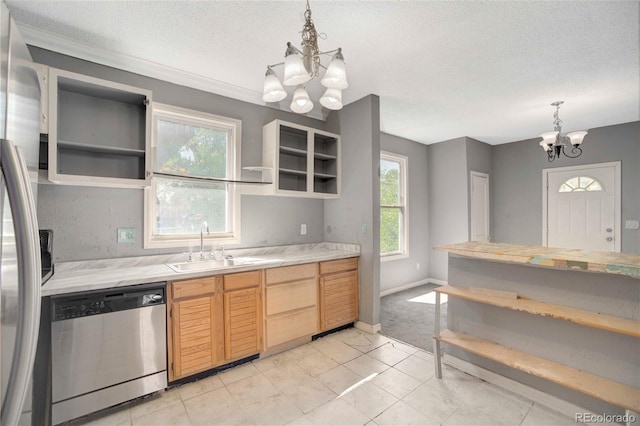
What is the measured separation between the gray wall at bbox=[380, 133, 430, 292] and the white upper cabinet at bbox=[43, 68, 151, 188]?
3506mm

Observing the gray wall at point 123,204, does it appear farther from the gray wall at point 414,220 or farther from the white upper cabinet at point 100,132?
the gray wall at point 414,220

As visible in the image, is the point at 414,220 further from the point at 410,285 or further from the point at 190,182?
the point at 190,182

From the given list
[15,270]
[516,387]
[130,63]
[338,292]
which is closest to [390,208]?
[338,292]

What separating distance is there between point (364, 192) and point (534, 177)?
3.82 meters

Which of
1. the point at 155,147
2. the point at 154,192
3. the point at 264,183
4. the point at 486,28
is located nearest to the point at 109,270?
the point at 154,192

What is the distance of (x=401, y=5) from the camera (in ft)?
6.10

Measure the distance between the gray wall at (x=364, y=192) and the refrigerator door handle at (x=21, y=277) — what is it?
2.78 metres

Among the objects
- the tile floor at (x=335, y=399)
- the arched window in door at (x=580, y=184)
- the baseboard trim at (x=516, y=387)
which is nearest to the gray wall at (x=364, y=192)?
the tile floor at (x=335, y=399)

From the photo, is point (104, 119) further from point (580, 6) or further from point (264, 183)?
point (580, 6)

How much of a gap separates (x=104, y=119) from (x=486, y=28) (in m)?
3.12

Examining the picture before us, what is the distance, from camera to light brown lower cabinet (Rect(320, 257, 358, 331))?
10.0 feet

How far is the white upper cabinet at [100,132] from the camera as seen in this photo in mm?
2102

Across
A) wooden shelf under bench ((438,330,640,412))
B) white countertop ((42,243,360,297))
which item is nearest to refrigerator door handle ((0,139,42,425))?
white countertop ((42,243,360,297))

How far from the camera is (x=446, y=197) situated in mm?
5234
